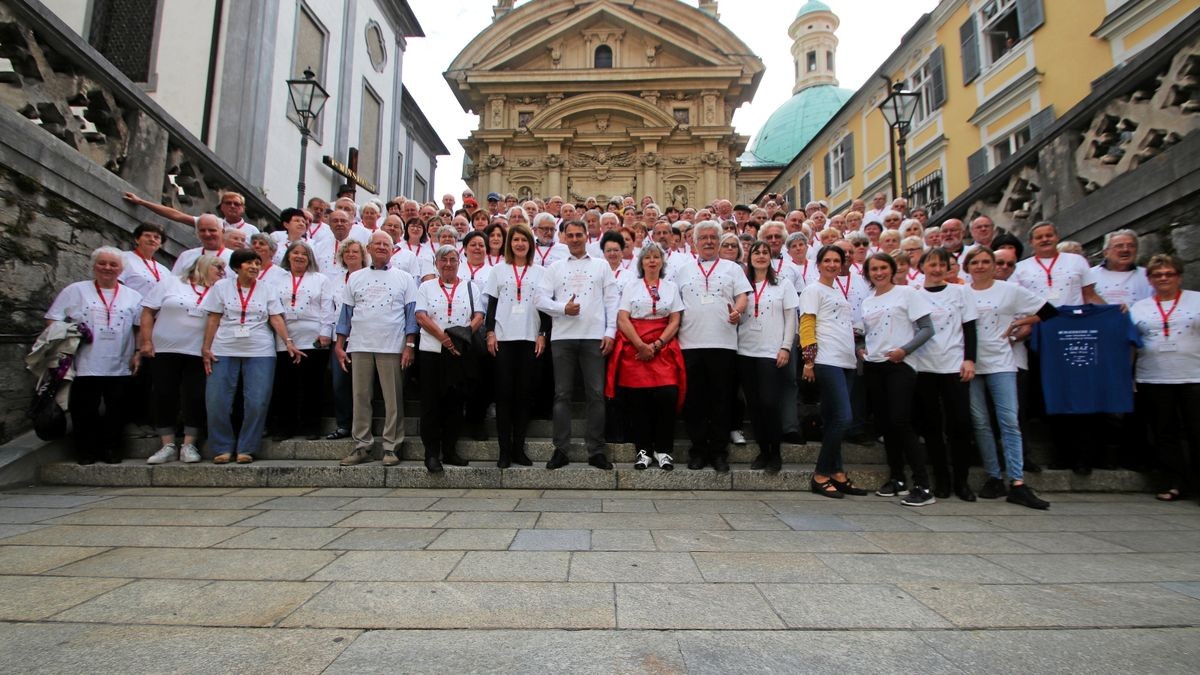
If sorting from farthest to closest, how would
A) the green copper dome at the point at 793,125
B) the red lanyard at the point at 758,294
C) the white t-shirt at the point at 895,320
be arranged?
the green copper dome at the point at 793,125, the red lanyard at the point at 758,294, the white t-shirt at the point at 895,320

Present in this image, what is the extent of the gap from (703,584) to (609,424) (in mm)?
3083

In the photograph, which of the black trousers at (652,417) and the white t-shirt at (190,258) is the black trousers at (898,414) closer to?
the black trousers at (652,417)

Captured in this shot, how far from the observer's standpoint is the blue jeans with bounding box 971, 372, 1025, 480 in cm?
481

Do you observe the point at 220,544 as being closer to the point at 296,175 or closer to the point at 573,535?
the point at 573,535

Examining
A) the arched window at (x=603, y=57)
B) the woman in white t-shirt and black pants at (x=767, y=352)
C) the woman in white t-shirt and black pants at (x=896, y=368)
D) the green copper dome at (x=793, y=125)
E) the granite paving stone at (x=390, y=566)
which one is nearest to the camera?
the granite paving stone at (x=390, y=566)

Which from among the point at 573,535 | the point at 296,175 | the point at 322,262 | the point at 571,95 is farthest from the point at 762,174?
the point at 573,535

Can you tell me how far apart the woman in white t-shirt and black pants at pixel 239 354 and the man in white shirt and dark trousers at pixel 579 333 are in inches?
99.4

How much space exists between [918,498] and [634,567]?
9.05ft

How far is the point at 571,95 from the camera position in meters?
30.9

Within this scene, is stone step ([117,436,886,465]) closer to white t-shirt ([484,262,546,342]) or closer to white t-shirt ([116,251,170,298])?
white t-shirt ([484,262,546,342])

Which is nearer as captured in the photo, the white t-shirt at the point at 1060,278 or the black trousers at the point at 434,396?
the black trousers at the point at 434,396

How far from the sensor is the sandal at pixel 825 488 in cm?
483

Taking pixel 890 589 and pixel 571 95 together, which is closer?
pixel 890 589

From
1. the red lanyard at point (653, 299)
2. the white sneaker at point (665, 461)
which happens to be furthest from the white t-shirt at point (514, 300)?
the white sneaker at point (665, 461)
